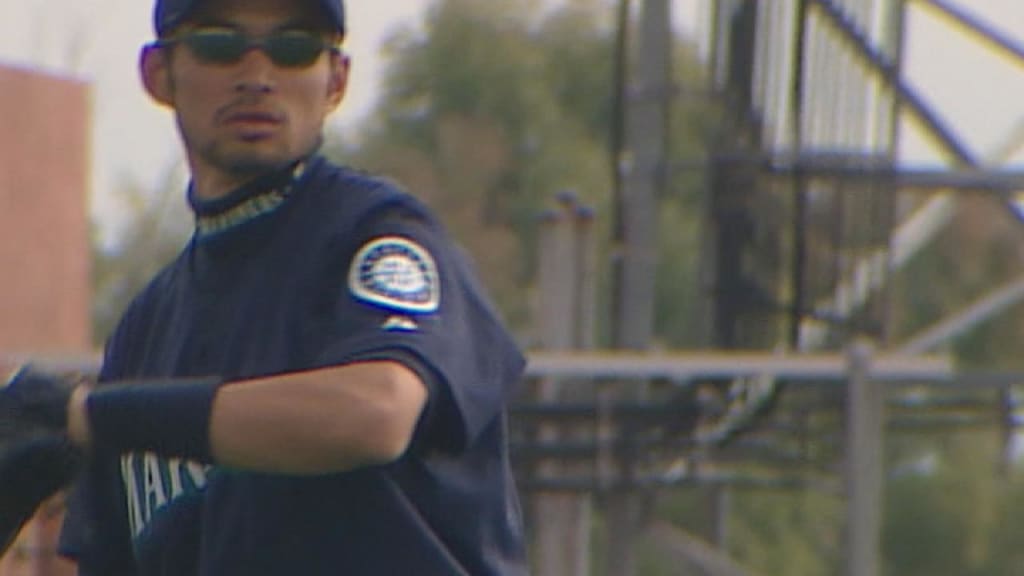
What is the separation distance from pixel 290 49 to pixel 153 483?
559mm

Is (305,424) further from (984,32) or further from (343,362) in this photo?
(984,32)

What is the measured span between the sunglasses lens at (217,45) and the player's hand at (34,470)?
54cm

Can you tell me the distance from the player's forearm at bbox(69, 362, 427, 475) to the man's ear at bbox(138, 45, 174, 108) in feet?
2.01

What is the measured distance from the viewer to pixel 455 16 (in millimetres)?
40438


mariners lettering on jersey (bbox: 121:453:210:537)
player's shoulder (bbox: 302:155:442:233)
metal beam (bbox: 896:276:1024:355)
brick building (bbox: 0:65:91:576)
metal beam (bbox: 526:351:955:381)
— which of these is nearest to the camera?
player's shoulder (bbox: 302:155:442:233)

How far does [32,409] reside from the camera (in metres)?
2.97

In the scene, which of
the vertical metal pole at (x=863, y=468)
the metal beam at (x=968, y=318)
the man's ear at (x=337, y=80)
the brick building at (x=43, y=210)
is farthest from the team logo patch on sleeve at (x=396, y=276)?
the brick building at (x=43, y=210)

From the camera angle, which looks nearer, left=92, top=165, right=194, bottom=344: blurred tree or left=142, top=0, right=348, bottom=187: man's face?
left=142, top=0, right=348, bottom=187: man's face

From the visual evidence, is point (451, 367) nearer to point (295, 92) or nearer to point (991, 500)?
point (295, 92)

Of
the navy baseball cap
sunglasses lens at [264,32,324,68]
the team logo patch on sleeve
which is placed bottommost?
the team logo patch on sleeve

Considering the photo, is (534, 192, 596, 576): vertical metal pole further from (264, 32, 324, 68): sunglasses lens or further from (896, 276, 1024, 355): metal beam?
(264, 32, 324, 68): sunglasses lens

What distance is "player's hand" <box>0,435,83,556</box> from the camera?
117 inches

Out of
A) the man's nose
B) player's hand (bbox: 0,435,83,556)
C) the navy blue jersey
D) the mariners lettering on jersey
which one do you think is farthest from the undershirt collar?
player's hand (bbox: 0,435,83,556)

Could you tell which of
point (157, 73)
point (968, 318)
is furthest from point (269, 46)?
point (968, 318)
